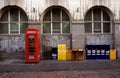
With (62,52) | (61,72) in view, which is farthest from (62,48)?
(61,72)

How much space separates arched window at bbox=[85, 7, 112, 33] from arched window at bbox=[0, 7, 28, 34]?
16.1ft

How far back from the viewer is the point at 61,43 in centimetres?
2109

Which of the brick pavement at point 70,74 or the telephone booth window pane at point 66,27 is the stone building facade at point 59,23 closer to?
the telephone booth window pane at point 66,27

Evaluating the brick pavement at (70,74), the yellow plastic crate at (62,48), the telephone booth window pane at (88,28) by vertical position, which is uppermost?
the telephone booth window pane at (88,28)

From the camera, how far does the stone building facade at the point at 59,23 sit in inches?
808

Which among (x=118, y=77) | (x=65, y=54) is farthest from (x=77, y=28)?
(x=118, y=77)

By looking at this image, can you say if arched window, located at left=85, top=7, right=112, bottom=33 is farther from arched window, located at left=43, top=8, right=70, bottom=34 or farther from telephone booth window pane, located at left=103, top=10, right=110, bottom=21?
arched window, located at left=43, top=8, right=70, bottom=34

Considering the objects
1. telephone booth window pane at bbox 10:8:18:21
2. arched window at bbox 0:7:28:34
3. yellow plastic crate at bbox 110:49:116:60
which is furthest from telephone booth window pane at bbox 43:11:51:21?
yellow plastic crate at bbox 110:49:116:60

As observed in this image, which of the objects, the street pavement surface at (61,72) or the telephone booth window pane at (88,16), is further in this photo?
the telephone booth window pane at (88,16)

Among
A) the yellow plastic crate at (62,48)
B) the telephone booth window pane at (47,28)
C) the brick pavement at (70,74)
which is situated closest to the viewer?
the brick pavement at (70,74)

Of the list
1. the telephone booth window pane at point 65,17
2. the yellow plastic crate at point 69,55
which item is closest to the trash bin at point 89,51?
the yellow plastic crate at point 69,55

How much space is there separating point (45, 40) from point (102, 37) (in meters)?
4.47

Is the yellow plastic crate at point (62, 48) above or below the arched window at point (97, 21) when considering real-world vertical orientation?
below

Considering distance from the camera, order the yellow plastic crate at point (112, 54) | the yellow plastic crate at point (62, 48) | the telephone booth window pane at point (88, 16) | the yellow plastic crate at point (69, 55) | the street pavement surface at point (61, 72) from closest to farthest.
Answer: the street pavement surface at point (61, 72) → the yellow plastic crate at point (62, 48) → the yellow plastic crate at point (69, 55) → the yellow plastic crate at point (112, 54) → the telephone booth window pane at point (88, 16)
